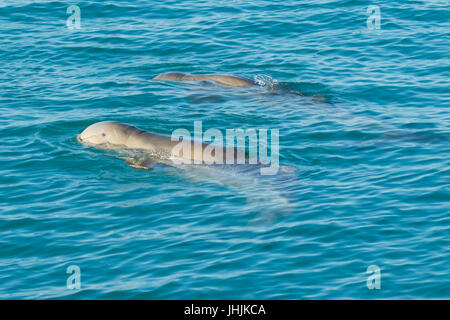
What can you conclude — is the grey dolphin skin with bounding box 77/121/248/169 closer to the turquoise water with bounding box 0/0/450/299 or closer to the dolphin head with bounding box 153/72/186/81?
the turquoise water with bounding box 0/0/450/299

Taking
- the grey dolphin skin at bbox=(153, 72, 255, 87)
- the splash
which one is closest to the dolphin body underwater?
the grey dolphin skin at bbox=(153, 72, 255, 87)

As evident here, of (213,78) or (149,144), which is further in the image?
(213,78)

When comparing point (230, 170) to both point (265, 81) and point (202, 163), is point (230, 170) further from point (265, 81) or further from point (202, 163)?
point (265, 81)

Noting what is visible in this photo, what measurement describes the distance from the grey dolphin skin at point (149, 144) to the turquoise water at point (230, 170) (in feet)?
1.30

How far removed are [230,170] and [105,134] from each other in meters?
3.61

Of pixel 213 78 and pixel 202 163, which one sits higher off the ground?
pixel 213 78

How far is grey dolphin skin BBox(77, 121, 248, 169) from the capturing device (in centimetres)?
1862

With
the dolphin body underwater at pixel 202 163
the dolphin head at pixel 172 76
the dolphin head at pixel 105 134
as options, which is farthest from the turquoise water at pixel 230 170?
the dolphin head at pixel 172 76

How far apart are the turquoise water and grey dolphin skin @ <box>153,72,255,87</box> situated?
1.31 ft

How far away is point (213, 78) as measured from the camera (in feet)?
81.1

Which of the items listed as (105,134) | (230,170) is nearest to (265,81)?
(105,134)
